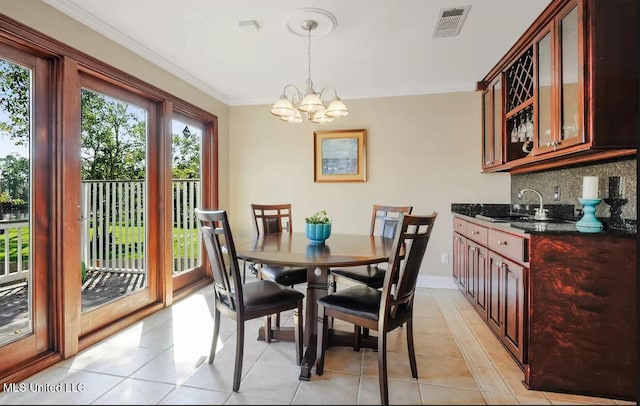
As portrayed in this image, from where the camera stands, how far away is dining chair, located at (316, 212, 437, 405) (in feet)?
5.39

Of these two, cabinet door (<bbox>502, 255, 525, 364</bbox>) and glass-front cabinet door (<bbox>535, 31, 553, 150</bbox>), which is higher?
glass-front cabinet door (<bbox>535, 31, 553, 150</bbox>)

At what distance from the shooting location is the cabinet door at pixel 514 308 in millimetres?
1892

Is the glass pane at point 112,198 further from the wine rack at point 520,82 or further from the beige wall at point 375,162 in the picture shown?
the wine rack at point 520,82

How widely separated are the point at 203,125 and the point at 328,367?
3.18 m

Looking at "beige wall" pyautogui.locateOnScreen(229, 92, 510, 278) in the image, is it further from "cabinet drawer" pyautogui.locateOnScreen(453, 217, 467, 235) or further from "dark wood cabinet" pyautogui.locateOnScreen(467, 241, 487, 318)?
"dark wood cabinet" pyautogui.locateOnScreen(467, 241, 487, 318)

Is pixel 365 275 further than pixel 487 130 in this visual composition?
No

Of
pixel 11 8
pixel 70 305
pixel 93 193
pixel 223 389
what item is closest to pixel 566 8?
pixel 223 389

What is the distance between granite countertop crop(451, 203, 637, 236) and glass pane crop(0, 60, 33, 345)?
3.05m

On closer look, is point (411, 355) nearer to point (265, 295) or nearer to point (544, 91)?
point (265, 295)

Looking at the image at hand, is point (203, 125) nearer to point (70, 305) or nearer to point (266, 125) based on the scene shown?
point (266, 125)

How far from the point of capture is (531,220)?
101 inches

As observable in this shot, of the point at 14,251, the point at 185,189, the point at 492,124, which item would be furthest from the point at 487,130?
the point at 14,251

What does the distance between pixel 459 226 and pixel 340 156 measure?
5.23 feet

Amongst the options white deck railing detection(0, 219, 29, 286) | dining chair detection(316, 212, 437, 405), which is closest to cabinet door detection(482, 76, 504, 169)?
dining chair detection(316, 212, 437, 405)
